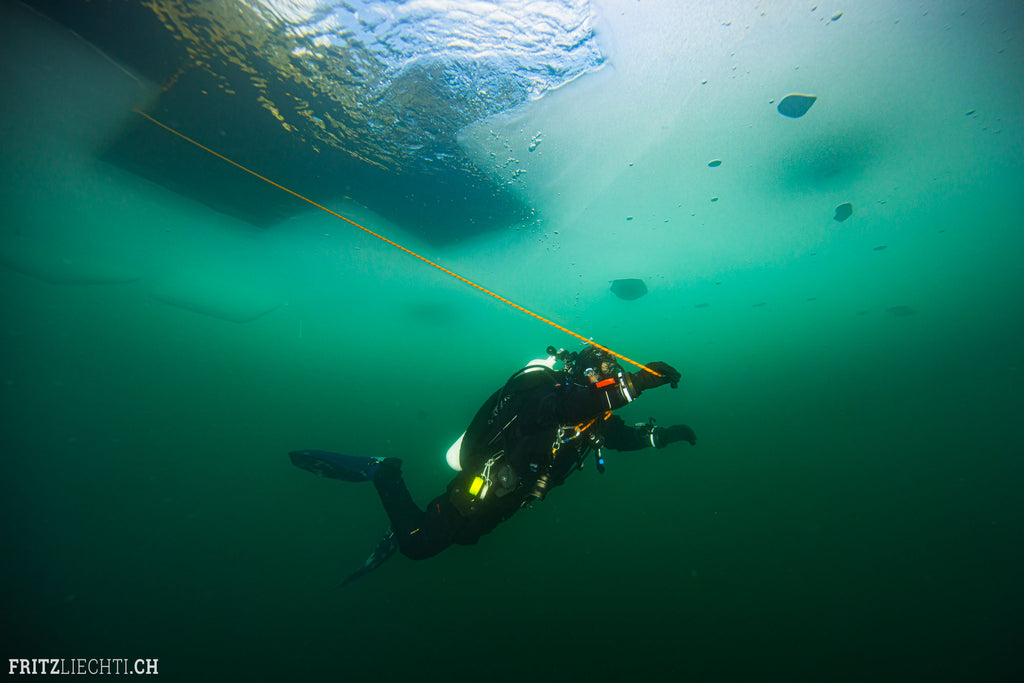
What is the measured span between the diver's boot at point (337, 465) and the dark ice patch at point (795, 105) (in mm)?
10235

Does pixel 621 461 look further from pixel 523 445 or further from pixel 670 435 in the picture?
pixel 523 445

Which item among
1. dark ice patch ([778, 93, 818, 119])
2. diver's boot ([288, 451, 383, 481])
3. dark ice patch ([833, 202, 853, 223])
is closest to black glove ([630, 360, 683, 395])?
diver's boot ([288, 451, 383, 481])

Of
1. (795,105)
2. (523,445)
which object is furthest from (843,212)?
(523,445)

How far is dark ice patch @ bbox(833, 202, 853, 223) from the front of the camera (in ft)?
38.5

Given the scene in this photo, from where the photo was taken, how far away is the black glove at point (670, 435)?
478 cm

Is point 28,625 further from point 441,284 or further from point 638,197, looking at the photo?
point 638,197

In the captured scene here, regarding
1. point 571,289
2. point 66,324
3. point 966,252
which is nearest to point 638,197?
point 571,289

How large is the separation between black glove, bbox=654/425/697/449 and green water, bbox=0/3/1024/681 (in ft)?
10.8

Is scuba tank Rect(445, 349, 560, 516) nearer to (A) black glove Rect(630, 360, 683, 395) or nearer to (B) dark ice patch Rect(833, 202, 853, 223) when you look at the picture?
(A) black glove Rect(630, 360, 683, 395)

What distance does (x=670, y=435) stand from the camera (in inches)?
194

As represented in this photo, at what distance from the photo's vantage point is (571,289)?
1582cm

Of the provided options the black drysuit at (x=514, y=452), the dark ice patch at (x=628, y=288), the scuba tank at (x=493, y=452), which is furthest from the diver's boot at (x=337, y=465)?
the dark ice patch at (x=628, y=288)

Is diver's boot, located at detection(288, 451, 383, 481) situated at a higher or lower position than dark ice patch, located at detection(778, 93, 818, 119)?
lower

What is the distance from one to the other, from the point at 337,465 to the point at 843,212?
59.1 ft
